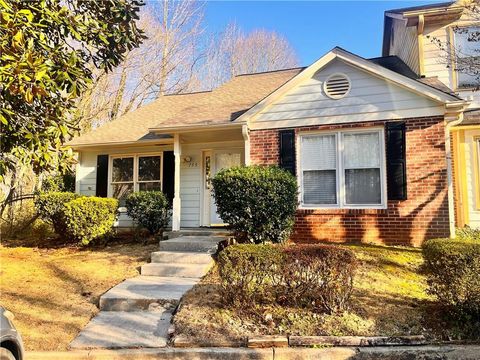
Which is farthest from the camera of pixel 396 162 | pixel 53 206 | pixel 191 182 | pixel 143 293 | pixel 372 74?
pixel 191 182

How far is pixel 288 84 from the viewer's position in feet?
28.4

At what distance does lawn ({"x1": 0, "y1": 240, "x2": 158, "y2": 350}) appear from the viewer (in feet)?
15.1

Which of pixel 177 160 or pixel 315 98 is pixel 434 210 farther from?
pixel 177 160

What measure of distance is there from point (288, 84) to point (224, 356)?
643 centimetres

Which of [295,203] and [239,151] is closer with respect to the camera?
[295,203]

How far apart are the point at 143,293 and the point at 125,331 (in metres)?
1.05

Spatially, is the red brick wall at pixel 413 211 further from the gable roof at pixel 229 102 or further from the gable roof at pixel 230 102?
the gable roof at pixel 229 102

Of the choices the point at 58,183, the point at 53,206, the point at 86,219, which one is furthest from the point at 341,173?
the point at 58,183

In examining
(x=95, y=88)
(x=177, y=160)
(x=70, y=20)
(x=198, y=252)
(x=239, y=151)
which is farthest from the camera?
(x=95, y=88)

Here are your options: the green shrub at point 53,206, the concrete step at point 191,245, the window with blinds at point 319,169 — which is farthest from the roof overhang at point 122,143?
the window with blinds at point 319,169

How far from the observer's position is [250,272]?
4.72 m

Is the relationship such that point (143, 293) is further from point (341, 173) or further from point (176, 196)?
point (341, 173)

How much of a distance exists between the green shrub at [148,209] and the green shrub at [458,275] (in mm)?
7017

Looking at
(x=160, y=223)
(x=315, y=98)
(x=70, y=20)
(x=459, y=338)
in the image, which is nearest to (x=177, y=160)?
(x=160, y=223)
